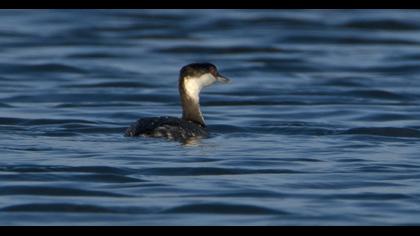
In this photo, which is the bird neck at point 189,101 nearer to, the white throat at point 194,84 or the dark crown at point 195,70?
the white throat at point 194,84

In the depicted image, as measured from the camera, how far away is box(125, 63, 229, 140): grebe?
59.4ft

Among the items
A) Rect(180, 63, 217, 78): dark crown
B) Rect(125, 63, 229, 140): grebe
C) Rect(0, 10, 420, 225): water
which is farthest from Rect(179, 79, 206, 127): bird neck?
Rect(0, 10, 420, 225): water

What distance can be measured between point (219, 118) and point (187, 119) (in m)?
2.05

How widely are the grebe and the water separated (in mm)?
166

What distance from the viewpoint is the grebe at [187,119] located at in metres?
18.1

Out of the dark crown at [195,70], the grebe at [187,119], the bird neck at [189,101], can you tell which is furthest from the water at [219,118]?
the dark crown at [195,70]

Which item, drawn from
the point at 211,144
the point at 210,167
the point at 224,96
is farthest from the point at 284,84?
the point at 210,167

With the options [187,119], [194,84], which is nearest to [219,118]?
[194,84]

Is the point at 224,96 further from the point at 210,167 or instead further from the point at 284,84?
the point at 210,167

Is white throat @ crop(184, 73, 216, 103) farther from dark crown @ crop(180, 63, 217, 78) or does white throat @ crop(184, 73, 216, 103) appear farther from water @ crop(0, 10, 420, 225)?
water @ crop(0, 10, 420, 225)

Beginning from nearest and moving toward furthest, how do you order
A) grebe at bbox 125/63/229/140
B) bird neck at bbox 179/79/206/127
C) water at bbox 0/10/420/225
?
water at bbox 0/10/420/225 → grebe at bbox 125/63/229/140 → bird neck at bbox 179/79/206/127

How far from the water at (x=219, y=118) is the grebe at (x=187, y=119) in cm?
17

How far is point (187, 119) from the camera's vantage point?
1955cm

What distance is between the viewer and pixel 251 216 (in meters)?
13.9
